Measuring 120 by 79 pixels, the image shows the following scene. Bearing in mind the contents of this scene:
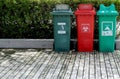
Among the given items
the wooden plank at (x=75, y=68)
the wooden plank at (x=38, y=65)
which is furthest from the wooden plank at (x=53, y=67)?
the wooden plank at (x=75, y=68)

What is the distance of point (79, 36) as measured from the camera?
995cm

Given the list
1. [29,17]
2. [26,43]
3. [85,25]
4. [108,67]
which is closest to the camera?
[108,67]

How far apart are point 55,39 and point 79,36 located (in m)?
0.67

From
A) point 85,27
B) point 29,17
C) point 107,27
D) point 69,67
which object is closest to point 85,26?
point 85,27

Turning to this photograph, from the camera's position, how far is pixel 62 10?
9.88 m

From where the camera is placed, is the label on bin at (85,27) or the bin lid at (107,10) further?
the label on bin at (85,27)

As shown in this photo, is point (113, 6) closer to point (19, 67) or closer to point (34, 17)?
point (34, 17)

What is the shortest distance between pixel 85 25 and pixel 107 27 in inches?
23.7

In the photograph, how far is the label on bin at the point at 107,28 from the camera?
9734 mm

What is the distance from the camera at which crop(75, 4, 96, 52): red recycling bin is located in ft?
32.1

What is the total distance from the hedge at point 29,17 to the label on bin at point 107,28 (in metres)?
0.78

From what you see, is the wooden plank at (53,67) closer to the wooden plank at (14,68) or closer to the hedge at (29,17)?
the wooden plank at (14,68)

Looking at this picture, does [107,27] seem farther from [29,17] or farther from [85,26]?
[29,17]

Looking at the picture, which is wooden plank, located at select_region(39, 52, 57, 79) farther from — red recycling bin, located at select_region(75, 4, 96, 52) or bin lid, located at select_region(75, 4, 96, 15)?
bin lid, located at select_region(75, 4, 96, 15)
